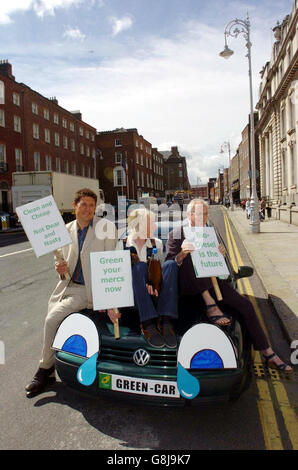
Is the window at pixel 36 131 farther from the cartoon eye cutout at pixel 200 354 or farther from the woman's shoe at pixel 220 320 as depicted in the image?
the cartoon eye cutout at pixel 200 354

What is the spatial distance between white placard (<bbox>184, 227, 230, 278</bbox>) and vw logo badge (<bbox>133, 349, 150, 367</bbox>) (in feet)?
3.03

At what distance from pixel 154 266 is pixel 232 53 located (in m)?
18.0

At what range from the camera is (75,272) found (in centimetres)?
372

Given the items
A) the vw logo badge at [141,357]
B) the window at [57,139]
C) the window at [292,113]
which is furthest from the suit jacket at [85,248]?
the window at [57,139]

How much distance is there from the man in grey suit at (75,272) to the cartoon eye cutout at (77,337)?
0.21 m

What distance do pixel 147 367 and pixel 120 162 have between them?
59024mm

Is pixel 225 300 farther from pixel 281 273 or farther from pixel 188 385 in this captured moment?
pixel 281 273

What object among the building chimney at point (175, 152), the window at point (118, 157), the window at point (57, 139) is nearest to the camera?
the window at point (57, 139)

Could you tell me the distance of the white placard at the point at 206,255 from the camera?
3457mm

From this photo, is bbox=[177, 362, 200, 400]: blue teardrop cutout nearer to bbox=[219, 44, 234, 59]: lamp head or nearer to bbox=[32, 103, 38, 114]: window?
bbox=[219, 44, 234, 59]: lamp head

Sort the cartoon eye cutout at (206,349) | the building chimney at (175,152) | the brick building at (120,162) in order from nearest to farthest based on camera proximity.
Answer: the cartoon eye cutout at (206,349)
the brick building at (120,162)
the building chimney at (175,152)

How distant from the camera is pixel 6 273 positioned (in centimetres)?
963
